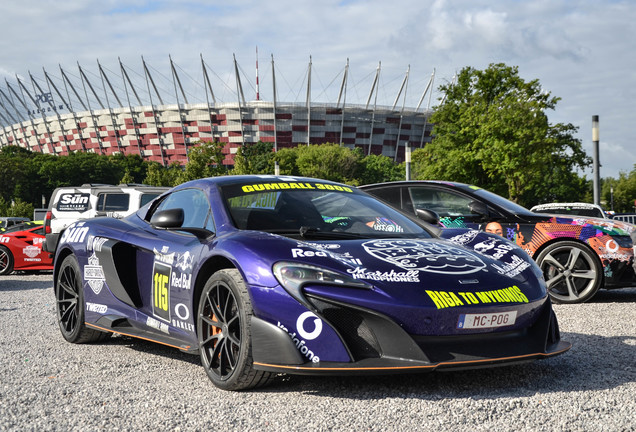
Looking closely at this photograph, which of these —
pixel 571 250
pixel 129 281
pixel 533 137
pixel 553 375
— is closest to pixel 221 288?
pixel 129 281

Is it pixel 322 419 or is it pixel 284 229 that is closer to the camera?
pixel 322 419

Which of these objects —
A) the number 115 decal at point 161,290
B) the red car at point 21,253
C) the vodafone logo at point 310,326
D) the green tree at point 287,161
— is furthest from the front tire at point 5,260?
the green tree at point 287,161

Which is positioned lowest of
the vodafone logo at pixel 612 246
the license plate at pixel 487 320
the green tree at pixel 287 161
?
the license plate at pixel 487 320

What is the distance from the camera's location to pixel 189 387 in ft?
13.3

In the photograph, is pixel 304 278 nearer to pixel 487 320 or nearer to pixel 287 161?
pixel 487 320

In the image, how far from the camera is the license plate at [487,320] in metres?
3.56

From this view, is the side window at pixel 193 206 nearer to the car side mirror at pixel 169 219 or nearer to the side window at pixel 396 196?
the car side mirror at pixel 169 219

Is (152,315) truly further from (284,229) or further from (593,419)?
(593,419)

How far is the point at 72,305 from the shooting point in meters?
5.92

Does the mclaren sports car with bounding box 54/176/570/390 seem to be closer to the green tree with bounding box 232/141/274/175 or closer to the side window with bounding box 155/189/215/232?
the side window with bounding box 155/189/215/232

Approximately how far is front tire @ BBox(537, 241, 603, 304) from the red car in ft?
38.4

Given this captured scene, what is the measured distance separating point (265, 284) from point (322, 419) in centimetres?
76

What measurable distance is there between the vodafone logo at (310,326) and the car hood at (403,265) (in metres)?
0.13

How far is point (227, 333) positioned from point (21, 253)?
44.1 ft
